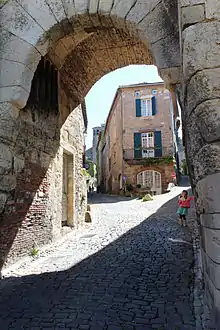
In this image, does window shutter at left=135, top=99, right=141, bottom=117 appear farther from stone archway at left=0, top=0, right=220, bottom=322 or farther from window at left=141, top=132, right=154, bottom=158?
stone archway at left=0, top=0, right=220, bottom=322

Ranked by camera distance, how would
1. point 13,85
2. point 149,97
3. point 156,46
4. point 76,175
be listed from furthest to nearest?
1. point 149,97
2. point 76,175
3. point 13,85
4. point 156,46

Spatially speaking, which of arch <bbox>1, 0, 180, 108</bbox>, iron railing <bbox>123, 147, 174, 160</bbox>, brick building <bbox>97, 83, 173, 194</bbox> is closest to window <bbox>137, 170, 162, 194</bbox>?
brick building <bbox>97, 83, 173, 194</bbox>

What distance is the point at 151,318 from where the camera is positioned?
9.05 ft

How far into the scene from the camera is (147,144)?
62.8 feet

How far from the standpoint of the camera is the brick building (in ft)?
61.1

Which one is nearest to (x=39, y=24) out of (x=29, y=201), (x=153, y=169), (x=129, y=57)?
(x=129, y=57)

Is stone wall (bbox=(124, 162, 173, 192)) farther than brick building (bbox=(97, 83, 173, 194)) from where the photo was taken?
No

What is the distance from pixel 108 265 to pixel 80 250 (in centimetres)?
133

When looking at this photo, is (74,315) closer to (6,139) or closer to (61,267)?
(61,267)

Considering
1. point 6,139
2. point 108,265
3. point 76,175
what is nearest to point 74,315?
point 108,265

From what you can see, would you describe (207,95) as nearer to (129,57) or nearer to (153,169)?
(129,57)

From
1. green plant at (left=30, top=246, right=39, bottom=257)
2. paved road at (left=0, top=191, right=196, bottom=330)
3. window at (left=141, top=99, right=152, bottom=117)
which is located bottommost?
paved road at (left=0, top=191, right=196, bottom=330)

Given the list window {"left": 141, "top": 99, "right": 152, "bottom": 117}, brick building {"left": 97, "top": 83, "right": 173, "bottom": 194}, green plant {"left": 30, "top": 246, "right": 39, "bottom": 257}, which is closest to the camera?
green plant {"left": 30, "top": 246, "right": 39, "bottom": 257}

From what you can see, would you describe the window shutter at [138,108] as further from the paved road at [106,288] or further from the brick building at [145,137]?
the paved road at [106,288]
